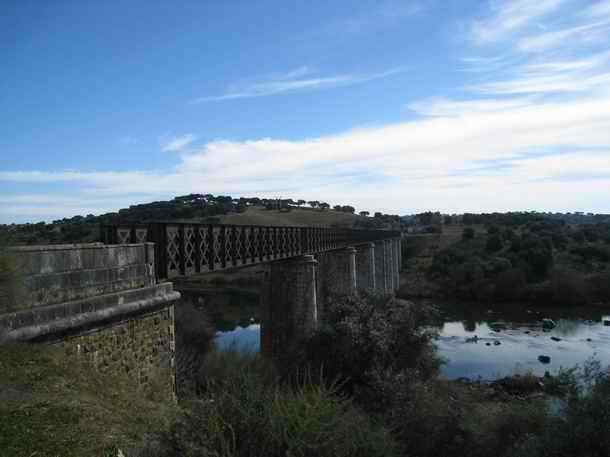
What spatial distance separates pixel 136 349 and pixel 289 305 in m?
13.1

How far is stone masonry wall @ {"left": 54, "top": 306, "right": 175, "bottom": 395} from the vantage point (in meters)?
7.17

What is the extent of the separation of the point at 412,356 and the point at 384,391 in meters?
4.58

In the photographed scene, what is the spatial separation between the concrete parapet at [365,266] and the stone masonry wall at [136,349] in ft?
95.0

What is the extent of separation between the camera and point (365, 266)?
1556 inches

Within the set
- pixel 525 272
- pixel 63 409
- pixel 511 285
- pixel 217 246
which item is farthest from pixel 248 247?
pixel 525 272

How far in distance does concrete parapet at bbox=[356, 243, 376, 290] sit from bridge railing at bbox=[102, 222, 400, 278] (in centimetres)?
1507

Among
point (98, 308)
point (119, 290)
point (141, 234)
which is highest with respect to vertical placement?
point (141, 234)

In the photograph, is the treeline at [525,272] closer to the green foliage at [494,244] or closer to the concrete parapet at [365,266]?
the green foliage at [494,244]

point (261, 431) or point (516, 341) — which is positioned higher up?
point (261, 431)

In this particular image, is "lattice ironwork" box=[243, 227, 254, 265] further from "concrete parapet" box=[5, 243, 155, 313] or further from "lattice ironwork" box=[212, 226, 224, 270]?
"concrete parapet" box=[5, 243, 155, 313]

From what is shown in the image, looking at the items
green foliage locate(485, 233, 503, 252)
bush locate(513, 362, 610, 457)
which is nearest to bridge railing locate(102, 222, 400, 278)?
bush locate(513, 362, 610, 457)

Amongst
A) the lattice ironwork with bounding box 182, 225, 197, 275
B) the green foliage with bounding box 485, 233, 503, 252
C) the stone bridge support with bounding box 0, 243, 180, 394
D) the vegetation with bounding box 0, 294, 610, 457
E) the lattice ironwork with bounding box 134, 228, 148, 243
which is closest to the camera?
the vegetation with bounding box 0, 294, 610, 457

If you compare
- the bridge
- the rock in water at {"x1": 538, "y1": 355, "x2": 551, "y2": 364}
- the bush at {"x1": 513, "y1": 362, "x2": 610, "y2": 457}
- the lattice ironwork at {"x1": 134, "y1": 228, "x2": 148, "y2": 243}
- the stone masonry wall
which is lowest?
the rock in water at {"x1": 538, "y1": 355, "x2": 551, "y2": 364}

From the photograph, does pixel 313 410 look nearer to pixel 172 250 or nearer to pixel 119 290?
pixel 119 290
